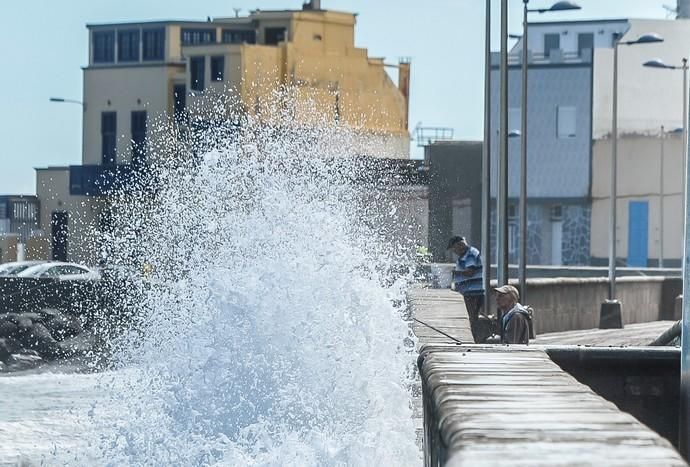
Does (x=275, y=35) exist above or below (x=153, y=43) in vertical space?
below

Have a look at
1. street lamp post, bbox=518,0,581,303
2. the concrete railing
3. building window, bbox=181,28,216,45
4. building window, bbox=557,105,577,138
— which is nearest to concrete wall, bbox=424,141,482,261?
building window, bbox=557,105,577,138

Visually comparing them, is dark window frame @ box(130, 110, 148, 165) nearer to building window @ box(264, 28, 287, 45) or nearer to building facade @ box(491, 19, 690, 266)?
building window @ box(264, 28, 287, 45)

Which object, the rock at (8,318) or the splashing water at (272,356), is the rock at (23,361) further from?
the splashing water at (272,356)

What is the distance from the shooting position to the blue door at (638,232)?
69188mm

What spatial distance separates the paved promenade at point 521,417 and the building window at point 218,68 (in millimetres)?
73035

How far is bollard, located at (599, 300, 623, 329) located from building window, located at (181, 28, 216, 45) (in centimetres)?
5025

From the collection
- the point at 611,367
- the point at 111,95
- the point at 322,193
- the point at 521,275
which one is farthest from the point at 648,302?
the point at 111,95

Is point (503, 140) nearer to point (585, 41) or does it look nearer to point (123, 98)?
point (585, 41)

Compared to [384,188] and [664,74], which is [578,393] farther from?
[664,74]

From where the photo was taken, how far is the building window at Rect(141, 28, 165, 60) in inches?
3339

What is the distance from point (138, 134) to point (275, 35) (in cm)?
1177

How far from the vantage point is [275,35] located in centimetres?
7894

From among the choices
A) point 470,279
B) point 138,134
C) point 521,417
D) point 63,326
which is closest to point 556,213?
point 138,134

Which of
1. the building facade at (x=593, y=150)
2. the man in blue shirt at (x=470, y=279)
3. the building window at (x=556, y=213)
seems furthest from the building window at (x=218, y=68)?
the man in blue shirt at (x=470, y=279)
